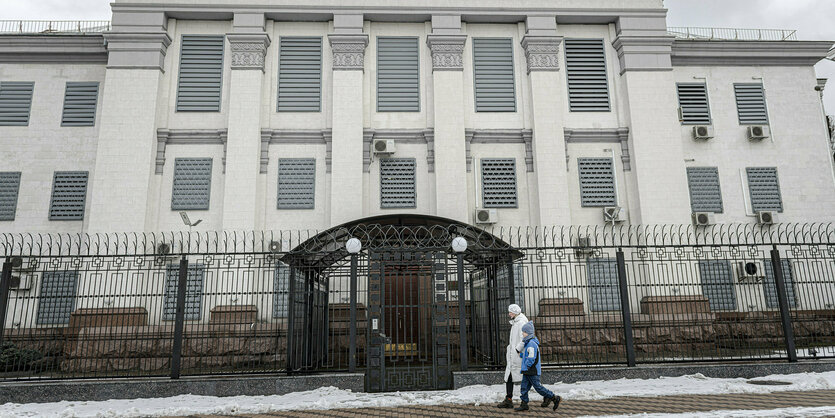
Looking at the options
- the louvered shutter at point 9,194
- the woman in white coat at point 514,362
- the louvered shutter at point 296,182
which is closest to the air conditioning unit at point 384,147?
the louvered shutter at point 296,182

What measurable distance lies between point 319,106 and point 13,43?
33.4 ft

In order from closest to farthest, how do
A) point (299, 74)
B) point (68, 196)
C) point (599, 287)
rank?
point (599, 287), point (68, 196), point (299, 74)

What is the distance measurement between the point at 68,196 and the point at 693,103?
67.9ft

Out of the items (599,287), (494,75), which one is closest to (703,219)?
(599,287)

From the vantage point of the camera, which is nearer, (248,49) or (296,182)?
(296,182)

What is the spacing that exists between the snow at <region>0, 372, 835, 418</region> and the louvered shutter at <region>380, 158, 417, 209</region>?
7513 mm

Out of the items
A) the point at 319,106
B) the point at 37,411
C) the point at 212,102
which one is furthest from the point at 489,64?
the point at 37,411

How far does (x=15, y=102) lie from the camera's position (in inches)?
697

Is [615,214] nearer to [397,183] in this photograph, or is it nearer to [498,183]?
[498,183]

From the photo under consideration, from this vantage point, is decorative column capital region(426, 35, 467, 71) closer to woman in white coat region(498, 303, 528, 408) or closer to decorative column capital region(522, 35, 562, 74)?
decorative column capital region(522, 35, 562, 74)

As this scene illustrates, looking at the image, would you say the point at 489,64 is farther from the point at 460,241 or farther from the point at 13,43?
the point at 13,43

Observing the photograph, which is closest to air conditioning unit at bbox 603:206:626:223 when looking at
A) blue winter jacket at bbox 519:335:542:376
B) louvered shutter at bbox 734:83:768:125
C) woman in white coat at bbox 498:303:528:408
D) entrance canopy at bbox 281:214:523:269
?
entrance canopy at bbox 281:214:523:269

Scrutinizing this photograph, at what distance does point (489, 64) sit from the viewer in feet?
60.3

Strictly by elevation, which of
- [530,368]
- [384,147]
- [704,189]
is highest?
[384,147]
